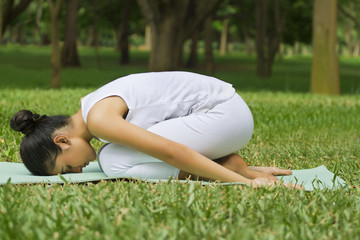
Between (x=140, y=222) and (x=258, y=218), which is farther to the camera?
(x=258, y=218)

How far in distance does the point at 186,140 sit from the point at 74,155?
752 mm

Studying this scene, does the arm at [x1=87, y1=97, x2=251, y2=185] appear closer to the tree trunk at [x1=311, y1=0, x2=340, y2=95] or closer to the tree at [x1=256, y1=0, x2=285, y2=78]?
the tree trunk at [x1=311, y1=0, x2=340, y2=95]

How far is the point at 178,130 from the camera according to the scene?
3.64 metres

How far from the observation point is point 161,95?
12.2 ft

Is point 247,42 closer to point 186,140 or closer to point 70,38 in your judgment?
point 70,38

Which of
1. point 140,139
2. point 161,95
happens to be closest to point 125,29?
point 161,95

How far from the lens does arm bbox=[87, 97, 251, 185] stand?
10.9ft

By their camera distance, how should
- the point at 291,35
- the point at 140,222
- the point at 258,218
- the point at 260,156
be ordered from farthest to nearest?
the point at 291,35 → the point at 260,156 → the point at 258,218 → the point at 140,222

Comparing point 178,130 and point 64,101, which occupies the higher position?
point 178,130

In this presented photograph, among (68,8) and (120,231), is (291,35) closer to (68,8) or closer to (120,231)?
(68,8)

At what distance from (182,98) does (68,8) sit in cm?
1982

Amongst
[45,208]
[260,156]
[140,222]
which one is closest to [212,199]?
[140,222]

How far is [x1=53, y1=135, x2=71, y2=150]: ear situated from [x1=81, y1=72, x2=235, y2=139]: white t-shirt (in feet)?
0.66

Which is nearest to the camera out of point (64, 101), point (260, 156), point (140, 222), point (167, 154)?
point (140, 222)
